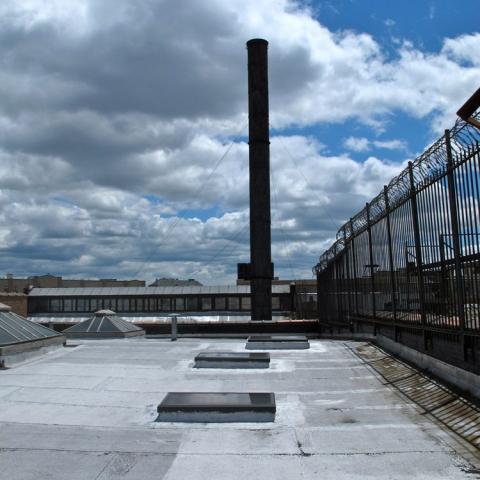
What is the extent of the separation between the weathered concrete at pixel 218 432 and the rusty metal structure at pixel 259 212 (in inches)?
971

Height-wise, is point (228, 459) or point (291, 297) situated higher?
point (291, 297)

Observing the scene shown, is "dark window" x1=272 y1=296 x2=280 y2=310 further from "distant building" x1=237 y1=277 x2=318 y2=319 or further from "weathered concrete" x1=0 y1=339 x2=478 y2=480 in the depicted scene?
"weathered concrete" x1=0 y1=339 x2=478 y2=480

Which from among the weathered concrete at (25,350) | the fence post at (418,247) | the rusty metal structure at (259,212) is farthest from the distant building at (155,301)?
the fence post at (418,247)

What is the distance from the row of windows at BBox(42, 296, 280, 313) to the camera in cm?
4762

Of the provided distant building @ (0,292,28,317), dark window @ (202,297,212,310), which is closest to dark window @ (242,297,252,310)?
dark window @ (202,297,212,310)

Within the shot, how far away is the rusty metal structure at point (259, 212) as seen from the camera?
Answer: 118 ft

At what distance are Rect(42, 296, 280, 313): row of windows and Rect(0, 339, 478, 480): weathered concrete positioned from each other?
Answer: 3651cm

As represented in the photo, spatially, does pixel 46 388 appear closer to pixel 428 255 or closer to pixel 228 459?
pixel 228 459

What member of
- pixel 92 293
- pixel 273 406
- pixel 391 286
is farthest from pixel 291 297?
pixel 273 406

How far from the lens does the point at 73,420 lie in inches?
Answer: 296

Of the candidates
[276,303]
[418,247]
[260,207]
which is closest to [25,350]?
[418,247]

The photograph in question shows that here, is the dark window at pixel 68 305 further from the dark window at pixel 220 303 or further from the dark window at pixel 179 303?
the dark window at pixel 220 303

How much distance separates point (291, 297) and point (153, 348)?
109ft

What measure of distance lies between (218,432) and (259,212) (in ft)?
97.6
